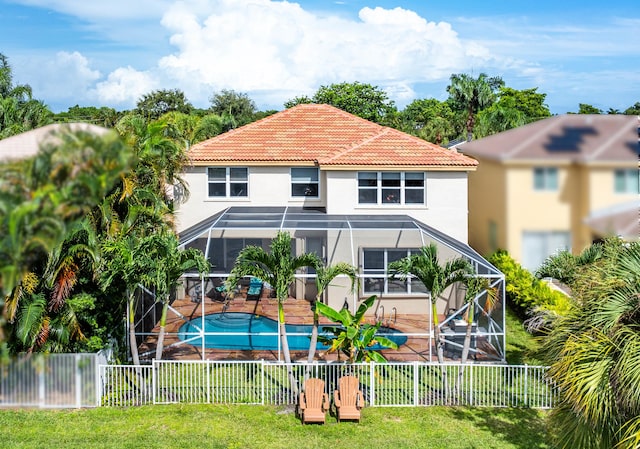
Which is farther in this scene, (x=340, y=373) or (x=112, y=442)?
(x=340, y=373)

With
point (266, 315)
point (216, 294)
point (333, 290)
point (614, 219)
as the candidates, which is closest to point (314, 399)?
point (333, 290)

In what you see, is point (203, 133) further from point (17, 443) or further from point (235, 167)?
point (17, 443)

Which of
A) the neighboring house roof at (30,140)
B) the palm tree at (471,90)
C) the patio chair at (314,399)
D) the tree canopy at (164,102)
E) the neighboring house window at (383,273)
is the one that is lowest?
the patio chair at (314,399)

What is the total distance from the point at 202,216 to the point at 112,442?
15777 millimetres

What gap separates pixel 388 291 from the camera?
1008 inches

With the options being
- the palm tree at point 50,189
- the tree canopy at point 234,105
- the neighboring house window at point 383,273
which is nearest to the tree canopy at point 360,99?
the tree canopy at point 234,105

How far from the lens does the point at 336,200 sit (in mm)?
27391

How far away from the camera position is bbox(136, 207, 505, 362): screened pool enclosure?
72.7ft

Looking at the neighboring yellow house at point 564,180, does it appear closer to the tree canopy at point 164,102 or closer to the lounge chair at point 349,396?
the lounge chair at point 349,396

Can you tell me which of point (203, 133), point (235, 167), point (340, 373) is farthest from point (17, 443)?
point (203, 133)

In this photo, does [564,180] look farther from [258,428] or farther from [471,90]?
[471,90]

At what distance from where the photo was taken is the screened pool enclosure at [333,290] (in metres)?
22.2

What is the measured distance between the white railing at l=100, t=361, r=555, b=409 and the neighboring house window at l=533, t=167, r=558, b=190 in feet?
51.4

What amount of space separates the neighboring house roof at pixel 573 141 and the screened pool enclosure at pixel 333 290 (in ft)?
66.3
